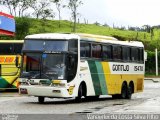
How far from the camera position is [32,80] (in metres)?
22.6

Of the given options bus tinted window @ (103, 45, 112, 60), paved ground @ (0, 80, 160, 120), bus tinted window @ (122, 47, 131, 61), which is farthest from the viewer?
bus tinted window @ (122, 47, 131, 61)

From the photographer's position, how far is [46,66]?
22469 millimetres

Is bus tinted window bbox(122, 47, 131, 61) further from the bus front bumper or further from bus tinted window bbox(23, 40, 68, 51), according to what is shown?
the bus front bumper

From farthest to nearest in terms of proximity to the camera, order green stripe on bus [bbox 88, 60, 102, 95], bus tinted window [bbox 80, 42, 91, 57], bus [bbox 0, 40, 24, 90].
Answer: bus [bbox 0, 40, 24, 90], green stripe on bus [bbox 88, 60, 102, 95], bus tinted window [bbox 80, 42, 91, 57]

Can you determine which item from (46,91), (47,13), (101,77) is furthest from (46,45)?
(47,13)

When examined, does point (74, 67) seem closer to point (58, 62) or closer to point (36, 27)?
point (58, 62)

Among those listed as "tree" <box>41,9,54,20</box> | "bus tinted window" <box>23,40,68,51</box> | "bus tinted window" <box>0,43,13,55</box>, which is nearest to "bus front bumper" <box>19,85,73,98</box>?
"bus tinted window" <box>23,40,68,51</box>

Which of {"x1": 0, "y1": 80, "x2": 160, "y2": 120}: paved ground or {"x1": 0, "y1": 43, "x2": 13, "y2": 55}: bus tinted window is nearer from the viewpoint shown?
{"x1": 0, "y1": 80, "x2": 160, "y2": 120}: paved ground

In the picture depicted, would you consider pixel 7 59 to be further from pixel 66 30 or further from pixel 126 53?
pixel 66 30

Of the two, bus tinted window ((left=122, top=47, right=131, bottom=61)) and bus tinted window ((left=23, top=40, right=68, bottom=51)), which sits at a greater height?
bus tinted window ((left=23, top=40, right=68, bottom=51))

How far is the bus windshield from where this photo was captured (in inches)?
880

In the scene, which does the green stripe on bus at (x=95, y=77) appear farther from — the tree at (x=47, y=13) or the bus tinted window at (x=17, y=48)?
the tree at (x=47, y=13)

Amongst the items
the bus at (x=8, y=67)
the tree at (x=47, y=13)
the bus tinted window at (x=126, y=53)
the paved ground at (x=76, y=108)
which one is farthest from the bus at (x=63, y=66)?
the tree at (x=47, y=13)

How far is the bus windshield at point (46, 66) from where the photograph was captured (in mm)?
22344
